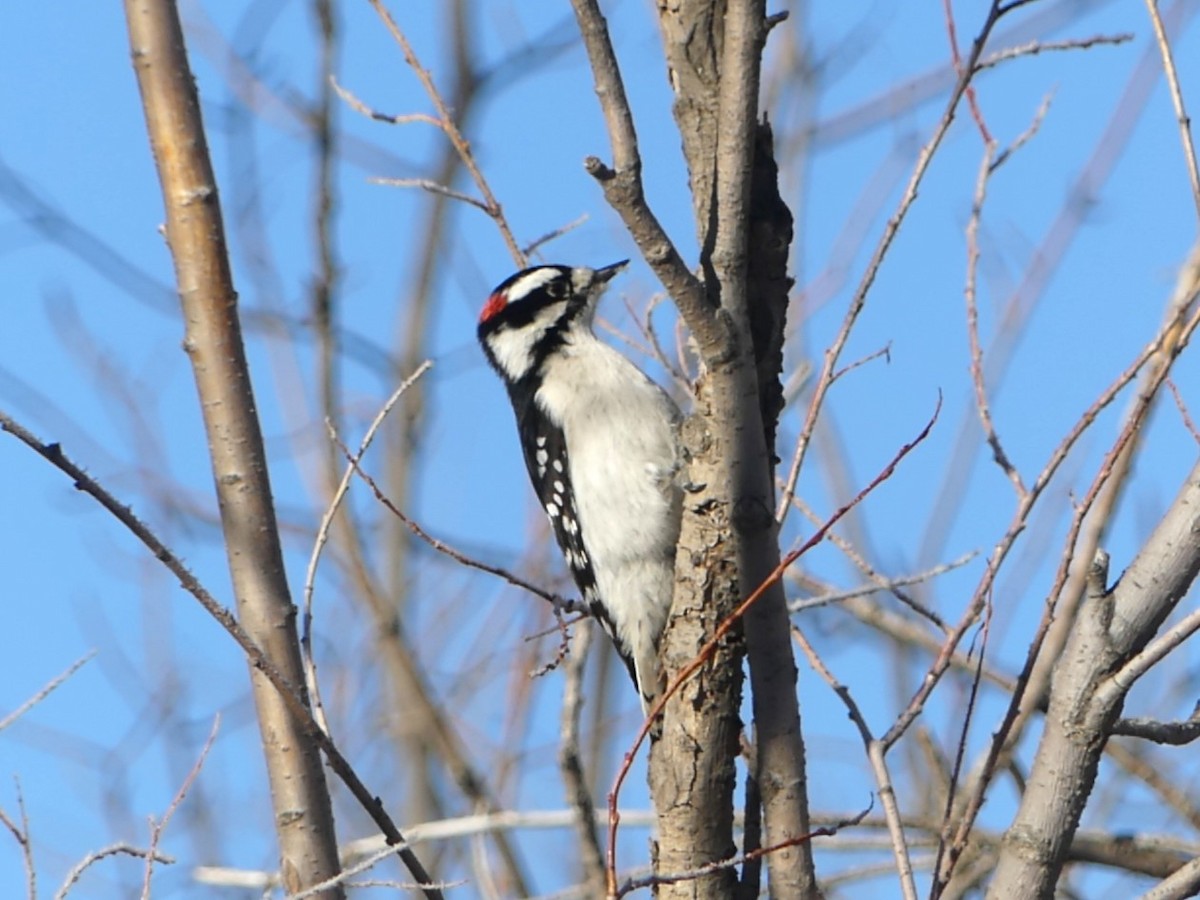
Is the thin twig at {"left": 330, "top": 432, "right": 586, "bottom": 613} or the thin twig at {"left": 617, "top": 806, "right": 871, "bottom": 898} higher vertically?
the thin twig at {"left": 330, "top": 432, "right": 586, "bottom": 613}

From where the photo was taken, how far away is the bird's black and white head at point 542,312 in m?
4.72

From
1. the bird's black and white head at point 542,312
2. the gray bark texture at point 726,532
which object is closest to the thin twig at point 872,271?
the gray bark texture at point 726,532

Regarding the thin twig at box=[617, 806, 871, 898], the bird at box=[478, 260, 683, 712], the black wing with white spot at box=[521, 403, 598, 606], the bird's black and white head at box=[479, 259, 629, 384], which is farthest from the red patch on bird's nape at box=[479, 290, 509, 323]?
the thin twig at box=[617, 806, 871, 898]

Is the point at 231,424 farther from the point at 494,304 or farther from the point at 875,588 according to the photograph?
the point at 494,304

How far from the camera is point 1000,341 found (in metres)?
6.14

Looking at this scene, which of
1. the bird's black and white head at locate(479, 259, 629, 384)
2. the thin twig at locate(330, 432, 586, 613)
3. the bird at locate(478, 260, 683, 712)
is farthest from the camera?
the bird's black and white head at locate(479, 259, 629, 384)

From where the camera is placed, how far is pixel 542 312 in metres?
4.82

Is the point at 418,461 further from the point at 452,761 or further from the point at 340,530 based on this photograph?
the point at 452,761

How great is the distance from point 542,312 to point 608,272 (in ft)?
0.83

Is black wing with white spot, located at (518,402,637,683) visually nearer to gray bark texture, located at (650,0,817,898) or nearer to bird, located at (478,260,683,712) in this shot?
bird, located at (478,260,683,712)

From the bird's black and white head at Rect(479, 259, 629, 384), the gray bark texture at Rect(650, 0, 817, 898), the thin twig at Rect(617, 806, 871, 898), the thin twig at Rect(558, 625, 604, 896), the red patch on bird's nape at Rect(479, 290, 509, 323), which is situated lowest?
the thin twig at Rect(617, 806, 871, 898)

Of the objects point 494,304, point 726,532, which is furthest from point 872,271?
point 494,304

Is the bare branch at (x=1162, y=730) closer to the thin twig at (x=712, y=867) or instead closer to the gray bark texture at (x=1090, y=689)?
the gray bark texture at (x=1090, y=689)

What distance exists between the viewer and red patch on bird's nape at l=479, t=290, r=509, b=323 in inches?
196
